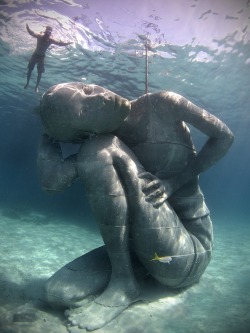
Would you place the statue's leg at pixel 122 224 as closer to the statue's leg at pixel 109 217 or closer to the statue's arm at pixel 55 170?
the statue's leg at pixel 109 217

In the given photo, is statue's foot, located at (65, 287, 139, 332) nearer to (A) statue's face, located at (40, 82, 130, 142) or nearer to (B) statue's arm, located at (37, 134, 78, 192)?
(B) statue's arm, located at (37, 134, 78, 192)

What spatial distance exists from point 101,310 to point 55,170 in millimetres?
1938

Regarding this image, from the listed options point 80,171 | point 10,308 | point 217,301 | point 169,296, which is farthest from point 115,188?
point 217,301

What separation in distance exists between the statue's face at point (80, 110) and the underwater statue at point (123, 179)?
0.01 metres

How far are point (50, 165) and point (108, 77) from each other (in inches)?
649

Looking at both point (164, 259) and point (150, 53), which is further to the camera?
point (150, 53)

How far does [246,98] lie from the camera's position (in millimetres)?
22047

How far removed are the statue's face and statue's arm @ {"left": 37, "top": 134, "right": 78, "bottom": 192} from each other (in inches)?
16.0

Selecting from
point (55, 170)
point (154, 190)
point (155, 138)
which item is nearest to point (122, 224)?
point (154, 190)

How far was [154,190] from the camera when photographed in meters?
3.88

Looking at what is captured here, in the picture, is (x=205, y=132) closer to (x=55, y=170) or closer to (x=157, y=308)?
(x=55, y=170)

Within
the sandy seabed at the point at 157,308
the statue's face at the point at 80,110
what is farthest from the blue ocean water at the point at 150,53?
the statue's face at the point at 80,110

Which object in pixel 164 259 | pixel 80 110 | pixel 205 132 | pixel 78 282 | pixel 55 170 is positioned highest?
pixel 205 132

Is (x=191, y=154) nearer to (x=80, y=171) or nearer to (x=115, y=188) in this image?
(x=115, y=188)
